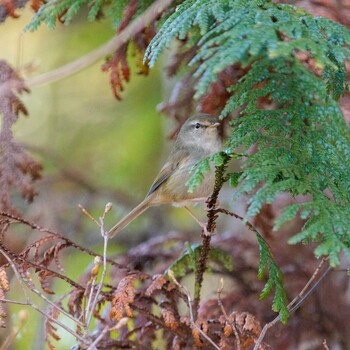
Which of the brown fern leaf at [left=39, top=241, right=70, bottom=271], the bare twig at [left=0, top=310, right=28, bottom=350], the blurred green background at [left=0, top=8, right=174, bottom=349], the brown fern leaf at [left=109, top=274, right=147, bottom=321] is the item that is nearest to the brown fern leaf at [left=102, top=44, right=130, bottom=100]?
the brown fern leaf at [left=39, top=241, right=70, bottom=271]

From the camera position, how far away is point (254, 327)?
2.70m

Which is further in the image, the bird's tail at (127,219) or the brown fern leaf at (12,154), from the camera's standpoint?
the bird's tail at (127,219)

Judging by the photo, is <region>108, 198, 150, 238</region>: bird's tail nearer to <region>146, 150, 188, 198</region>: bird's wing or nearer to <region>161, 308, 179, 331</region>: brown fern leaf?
<region>146, 150, 188, 198</region>: bird's wing

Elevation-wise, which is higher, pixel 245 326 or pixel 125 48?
pixel 125 48

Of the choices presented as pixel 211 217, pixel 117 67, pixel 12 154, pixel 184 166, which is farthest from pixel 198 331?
pixel 184 166

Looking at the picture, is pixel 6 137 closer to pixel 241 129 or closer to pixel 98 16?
pixel 98 16

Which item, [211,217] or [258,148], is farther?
[211,217]

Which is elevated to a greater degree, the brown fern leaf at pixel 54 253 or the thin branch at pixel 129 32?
the thin branch at pixel 129 32

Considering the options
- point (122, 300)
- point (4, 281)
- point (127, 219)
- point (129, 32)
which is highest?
point (129, 32)

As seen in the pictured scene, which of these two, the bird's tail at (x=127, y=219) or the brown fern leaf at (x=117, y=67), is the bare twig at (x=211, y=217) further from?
the brown fern leaf at (x=117, y=67)

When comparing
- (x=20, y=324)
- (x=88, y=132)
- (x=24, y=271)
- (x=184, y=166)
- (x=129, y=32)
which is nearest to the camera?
(x=20, y=324)

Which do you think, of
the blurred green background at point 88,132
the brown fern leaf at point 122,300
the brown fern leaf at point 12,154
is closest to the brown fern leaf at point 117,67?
the brown fern leaf at point 12,154

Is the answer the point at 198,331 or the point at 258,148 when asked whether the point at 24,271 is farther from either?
the point at 258,148

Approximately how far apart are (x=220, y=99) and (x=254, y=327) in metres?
1.30
